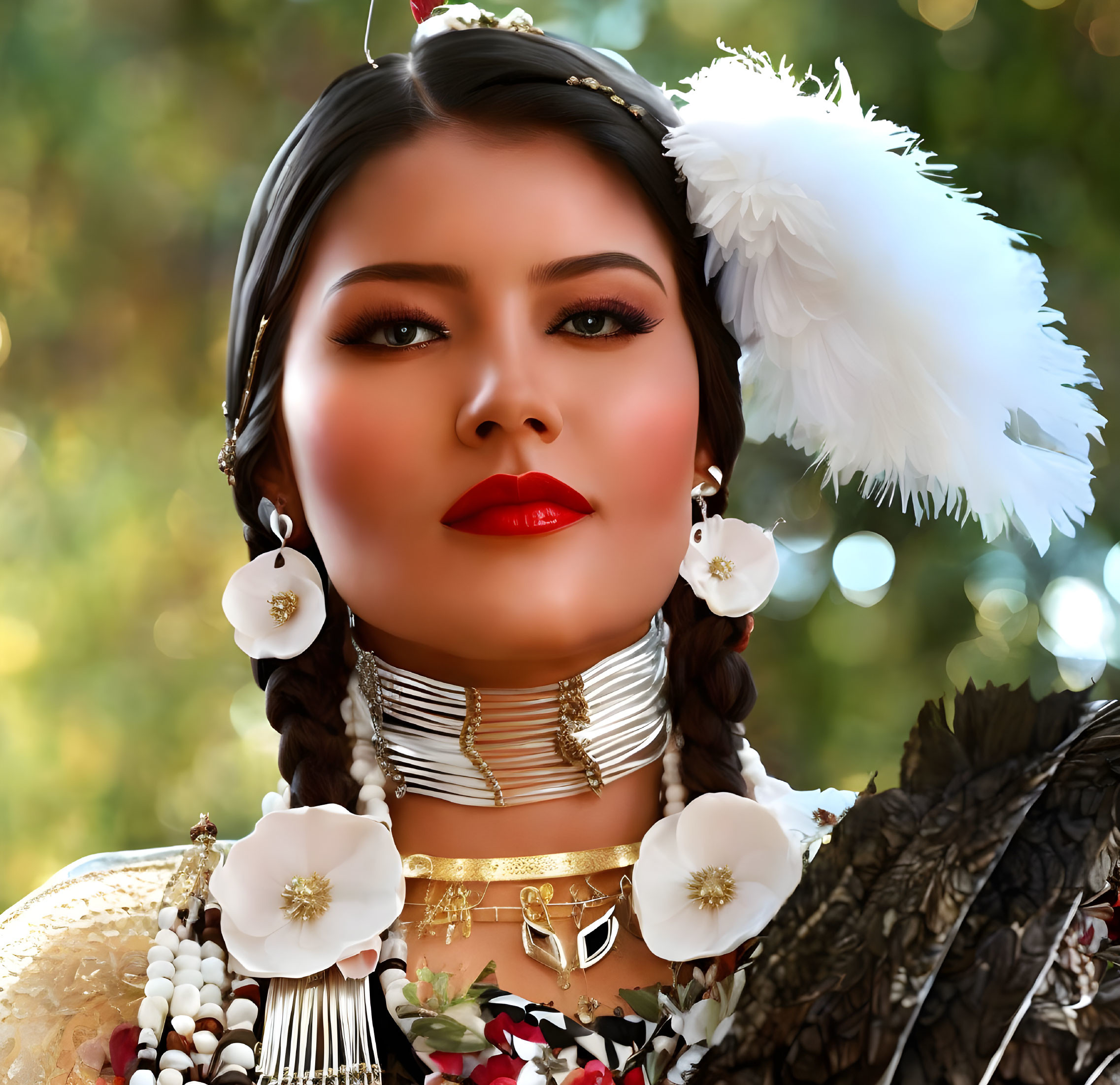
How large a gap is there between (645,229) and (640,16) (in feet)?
4.61

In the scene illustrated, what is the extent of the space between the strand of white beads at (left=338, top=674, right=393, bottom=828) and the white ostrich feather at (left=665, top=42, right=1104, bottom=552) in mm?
735

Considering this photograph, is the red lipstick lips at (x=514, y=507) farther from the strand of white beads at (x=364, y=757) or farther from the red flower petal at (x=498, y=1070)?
the red flower petal at (x=498, y=1070)

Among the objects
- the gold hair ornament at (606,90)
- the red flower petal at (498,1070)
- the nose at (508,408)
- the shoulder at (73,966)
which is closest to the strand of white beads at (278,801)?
the shoulder at (73,966)

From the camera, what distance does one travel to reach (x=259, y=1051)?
1.45 m

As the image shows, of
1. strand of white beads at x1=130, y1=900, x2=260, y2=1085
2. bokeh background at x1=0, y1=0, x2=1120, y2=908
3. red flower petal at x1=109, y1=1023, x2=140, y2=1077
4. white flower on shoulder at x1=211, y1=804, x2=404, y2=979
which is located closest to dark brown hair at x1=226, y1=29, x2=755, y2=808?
white flower on shoulder at x1=211, y1=804, x2=404, y2=979

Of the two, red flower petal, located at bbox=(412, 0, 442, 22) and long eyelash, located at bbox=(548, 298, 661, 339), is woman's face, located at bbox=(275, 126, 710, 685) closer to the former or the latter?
long eyelash, located at bbox=(548, 298, 661, 339)

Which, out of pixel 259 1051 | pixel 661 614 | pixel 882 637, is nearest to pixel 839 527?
pixel 882 637

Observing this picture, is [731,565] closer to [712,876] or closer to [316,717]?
[712,876]

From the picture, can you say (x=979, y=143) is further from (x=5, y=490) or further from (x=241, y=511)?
(x=5, y=490)

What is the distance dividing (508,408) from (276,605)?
1.47 feet

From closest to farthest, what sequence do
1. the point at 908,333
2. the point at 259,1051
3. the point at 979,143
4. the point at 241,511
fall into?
1. the point at 259,1051
2. the point at 908,333
3. the point at 241,511
4. the point at 979,143

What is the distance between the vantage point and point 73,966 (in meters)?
1.59

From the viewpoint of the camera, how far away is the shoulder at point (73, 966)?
1.46m

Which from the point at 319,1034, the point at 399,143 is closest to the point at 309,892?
the point at 319,1034
